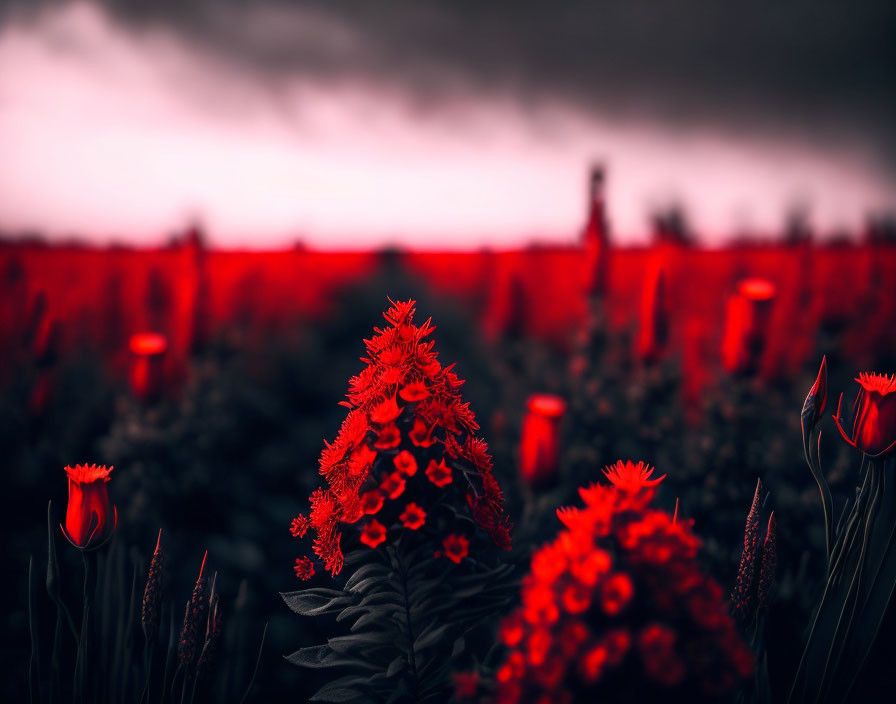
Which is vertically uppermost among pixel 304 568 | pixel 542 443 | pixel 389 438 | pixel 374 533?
pixel 389 438

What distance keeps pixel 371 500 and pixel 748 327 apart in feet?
6.94

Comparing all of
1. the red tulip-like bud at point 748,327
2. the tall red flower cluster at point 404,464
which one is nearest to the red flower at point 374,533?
the tall red flower cluster at point 404,464

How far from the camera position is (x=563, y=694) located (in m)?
0.71

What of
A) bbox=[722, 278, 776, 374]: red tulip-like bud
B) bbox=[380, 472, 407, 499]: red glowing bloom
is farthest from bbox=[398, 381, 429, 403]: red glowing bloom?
bbox=[722, 278, 776, 374]: red tulip-like bud

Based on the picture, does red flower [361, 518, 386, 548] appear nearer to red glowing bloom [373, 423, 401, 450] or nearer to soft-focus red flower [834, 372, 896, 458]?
red glowing bloom [373, 423, 401, 450]

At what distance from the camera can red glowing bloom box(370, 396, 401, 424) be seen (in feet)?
2.91

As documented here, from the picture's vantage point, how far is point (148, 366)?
268cm

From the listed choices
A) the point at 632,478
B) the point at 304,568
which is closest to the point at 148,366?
the point at 304,568

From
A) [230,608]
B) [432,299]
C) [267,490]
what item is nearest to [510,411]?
[267,490]

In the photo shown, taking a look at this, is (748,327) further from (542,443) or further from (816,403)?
(816,403)

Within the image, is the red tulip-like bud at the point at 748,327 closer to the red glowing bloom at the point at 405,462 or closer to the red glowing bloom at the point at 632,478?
the red glowing bloom at the point at 632,478

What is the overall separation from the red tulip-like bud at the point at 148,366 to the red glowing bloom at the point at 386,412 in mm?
2095

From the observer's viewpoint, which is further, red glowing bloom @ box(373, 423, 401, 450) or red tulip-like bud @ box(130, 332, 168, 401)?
red tulip-like bud @ box(130, 332, 168, 401)

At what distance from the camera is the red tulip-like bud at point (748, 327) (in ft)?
7.98
